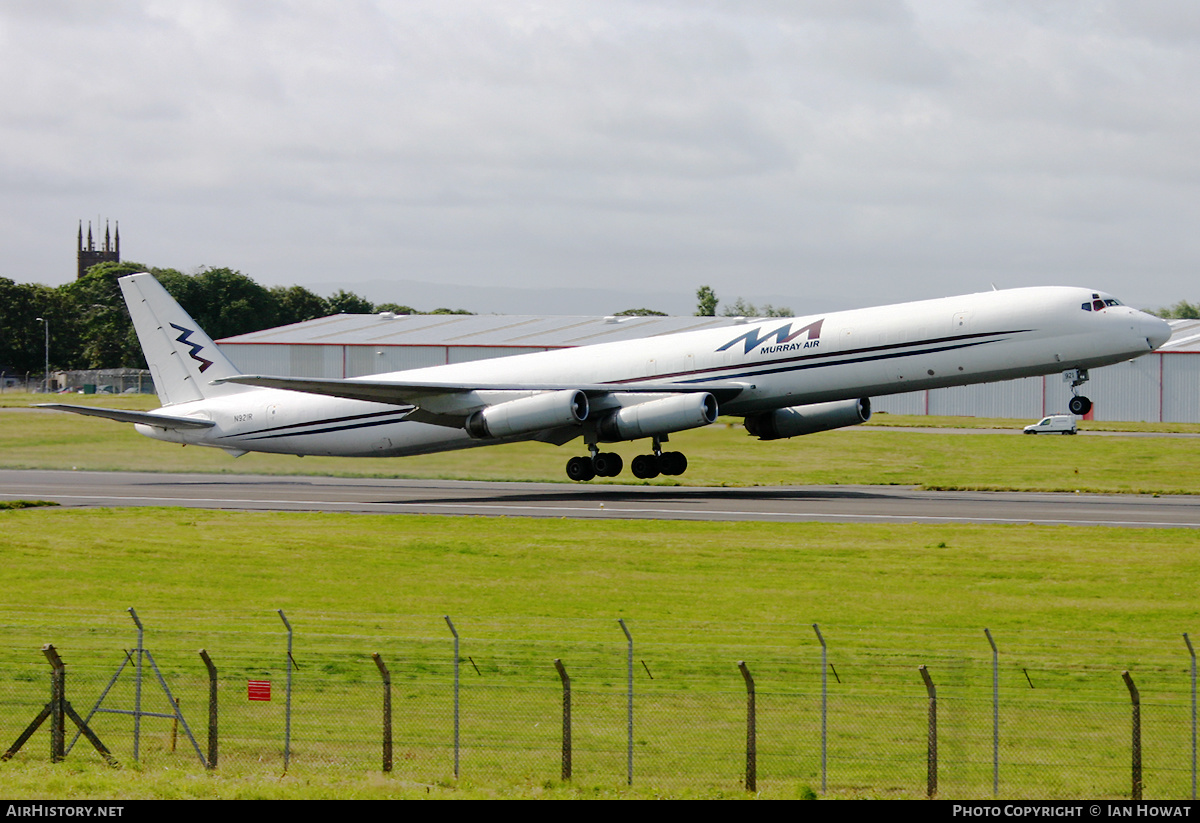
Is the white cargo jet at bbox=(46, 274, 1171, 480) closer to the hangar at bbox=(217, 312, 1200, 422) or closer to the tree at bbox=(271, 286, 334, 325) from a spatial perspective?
the hangar at bbox=(217, 312, 1200, 422)

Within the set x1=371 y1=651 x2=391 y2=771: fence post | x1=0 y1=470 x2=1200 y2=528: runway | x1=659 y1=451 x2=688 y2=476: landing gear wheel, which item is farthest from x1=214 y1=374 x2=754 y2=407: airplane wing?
x1=371 y1=651 x2=391 y2=771: fence post

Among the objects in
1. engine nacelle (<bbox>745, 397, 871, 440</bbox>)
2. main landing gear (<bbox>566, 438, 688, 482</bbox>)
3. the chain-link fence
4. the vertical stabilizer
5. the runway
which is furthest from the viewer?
the vertical stabilizer

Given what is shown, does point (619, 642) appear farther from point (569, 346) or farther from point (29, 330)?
point (29, 330)

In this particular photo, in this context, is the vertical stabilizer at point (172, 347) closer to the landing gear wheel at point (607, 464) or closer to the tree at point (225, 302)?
the landing gear wheel at point (607, 464)

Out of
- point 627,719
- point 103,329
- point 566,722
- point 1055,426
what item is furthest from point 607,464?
point 103,329

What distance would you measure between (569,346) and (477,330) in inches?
473

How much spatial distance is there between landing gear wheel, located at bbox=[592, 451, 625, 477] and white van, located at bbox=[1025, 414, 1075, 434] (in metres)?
37.7

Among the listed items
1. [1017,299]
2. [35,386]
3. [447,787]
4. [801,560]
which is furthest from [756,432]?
[35,386]

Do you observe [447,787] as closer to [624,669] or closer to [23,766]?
[23,766]

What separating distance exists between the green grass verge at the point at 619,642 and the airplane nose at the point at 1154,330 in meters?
8.39

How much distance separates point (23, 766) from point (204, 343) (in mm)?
38320

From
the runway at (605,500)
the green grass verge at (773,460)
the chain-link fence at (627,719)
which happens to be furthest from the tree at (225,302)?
the chain-link fence at (627,719)

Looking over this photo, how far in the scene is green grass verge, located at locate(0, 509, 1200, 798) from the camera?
637 inches

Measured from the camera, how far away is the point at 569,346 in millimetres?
99375
